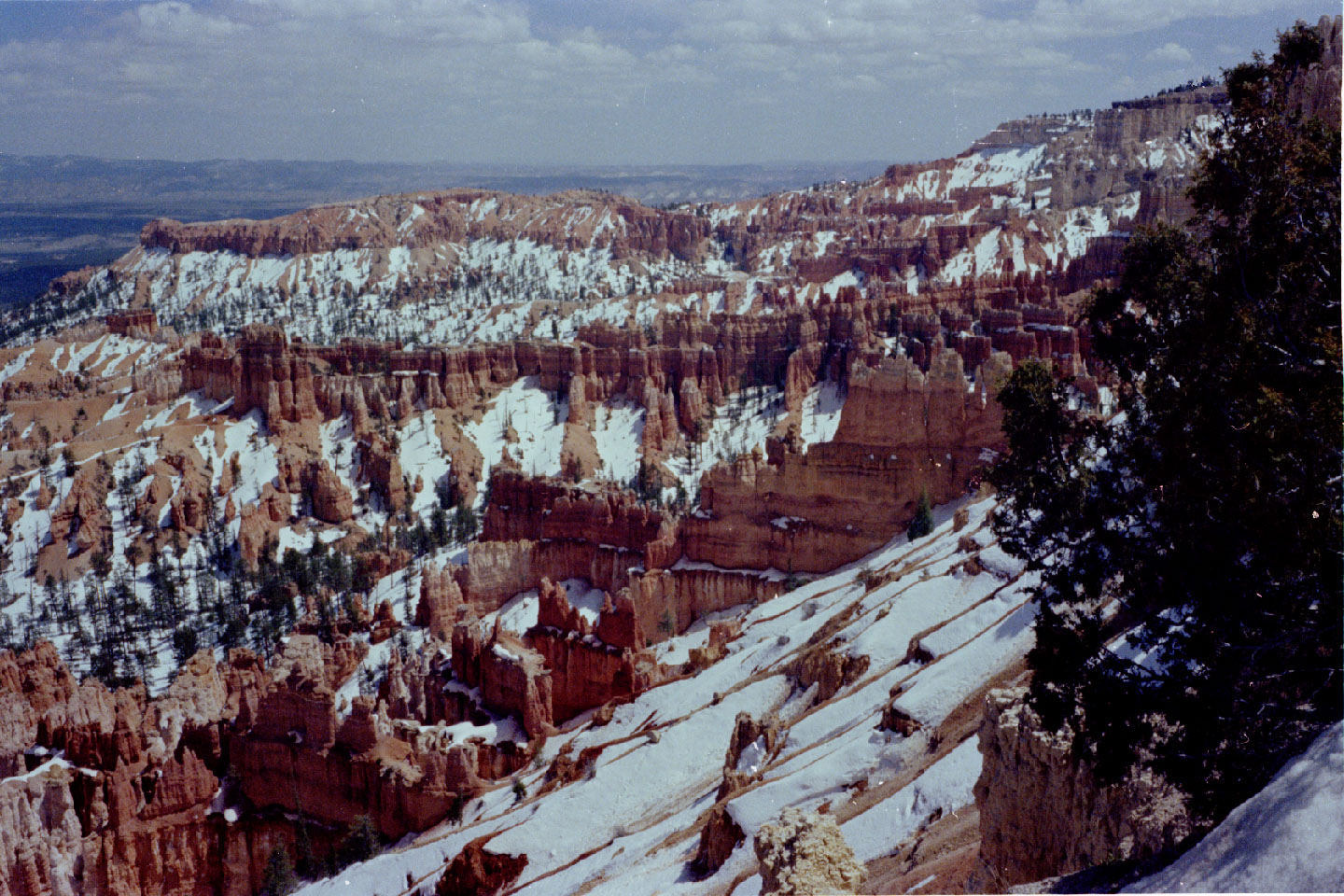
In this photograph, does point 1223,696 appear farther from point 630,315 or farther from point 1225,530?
point 630,315

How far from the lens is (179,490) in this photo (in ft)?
222

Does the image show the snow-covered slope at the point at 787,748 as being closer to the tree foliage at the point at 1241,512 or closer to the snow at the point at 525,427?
the tree foliage at the point at 1241,512

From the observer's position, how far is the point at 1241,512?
37.8 ft

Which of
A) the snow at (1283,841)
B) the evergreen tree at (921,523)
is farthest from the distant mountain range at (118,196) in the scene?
the snow at (1283,841)

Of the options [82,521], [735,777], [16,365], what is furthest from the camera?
[16,365]

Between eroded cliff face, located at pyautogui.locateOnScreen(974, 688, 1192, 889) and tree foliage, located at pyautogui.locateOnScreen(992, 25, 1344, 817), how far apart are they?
1.92ft

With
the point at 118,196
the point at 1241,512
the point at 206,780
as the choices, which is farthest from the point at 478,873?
the point at 118,196

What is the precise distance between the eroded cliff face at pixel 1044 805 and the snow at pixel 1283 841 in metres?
2.26

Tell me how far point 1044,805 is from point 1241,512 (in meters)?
4.99

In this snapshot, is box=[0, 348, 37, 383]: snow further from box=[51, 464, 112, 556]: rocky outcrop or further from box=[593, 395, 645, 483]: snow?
box=[593, 395, 645, 483]: snow

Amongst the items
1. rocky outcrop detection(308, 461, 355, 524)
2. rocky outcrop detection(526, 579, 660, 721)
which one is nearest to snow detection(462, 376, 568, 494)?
rocky outcrop detection(308, 461, 355, 524)

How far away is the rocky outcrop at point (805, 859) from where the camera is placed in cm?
1322

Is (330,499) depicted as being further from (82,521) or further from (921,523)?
(921,523)

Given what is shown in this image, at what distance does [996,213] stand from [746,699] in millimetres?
98816
